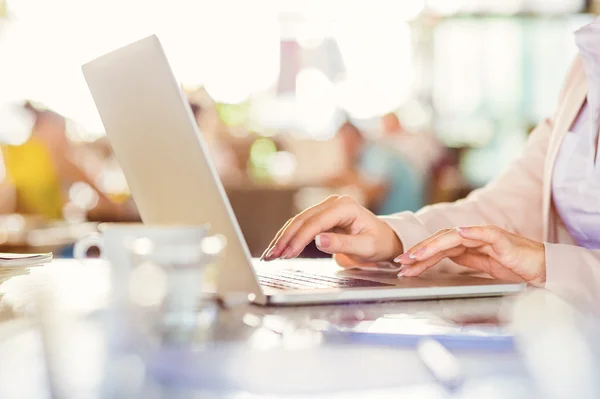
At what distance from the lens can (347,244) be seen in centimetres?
109

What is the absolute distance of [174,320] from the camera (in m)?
0.65

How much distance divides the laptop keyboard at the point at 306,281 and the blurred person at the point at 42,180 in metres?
3.33

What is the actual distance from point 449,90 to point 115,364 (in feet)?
Answer: 20.3

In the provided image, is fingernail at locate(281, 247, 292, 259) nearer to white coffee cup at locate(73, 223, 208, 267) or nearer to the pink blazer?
the pink blazer

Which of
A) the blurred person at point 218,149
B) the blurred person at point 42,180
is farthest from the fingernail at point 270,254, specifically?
the blurred person at point 218,149

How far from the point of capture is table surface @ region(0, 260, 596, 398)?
49cm

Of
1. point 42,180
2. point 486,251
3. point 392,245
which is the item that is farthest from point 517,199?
point 42,180

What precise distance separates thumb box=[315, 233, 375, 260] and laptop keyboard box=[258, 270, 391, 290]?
0.05 metres

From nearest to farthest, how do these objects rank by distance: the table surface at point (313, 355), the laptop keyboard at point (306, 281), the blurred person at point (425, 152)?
the table surface at point (313, 355)
the laptop keyboard at point (306, 281)
the blurred person at point (425, 152)

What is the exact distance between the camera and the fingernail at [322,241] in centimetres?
102

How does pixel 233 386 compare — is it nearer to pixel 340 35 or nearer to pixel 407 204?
pixel 407 204

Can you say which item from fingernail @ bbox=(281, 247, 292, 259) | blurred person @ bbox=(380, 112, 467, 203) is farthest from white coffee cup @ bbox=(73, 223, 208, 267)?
blurred person @ bbox=(380, 112, 467, 203)

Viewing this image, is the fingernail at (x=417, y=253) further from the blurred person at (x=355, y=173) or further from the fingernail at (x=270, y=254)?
the blurred person at (x=355, y=173)

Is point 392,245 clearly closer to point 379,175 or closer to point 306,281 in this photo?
point 306,281
